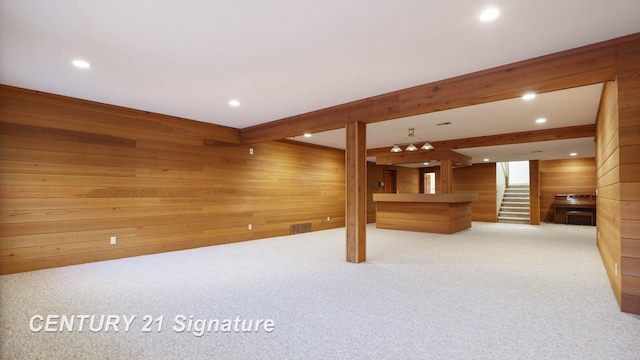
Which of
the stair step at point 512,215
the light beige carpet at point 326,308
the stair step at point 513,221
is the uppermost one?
the stair step at point 512,215

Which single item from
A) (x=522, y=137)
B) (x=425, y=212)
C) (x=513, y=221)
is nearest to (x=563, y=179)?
(x=513, y=221)

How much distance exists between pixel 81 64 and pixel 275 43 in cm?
227

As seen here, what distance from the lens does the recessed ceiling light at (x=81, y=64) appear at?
11.0 ft

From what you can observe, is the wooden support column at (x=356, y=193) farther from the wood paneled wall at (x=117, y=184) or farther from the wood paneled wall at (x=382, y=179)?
the wood paneled wall at (x=382, y=179)

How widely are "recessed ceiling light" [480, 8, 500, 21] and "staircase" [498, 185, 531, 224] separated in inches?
416

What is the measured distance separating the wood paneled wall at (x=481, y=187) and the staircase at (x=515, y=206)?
552 millimetres

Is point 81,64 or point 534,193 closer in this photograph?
point 81,64

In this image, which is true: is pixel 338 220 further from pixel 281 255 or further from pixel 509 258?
pixel 509 258

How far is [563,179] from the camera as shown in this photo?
443 inches

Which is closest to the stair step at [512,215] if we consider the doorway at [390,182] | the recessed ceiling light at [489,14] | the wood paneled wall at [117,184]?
the doorway at [390,182]

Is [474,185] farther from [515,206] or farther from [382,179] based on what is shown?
[382,179]

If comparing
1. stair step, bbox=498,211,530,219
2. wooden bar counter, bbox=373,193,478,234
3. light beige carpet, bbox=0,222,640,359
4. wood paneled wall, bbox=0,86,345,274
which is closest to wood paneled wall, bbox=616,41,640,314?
light beige carpet, bbox=0,222,640,359

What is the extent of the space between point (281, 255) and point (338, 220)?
13.6 ft

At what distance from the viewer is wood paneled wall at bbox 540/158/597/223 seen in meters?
10.8
